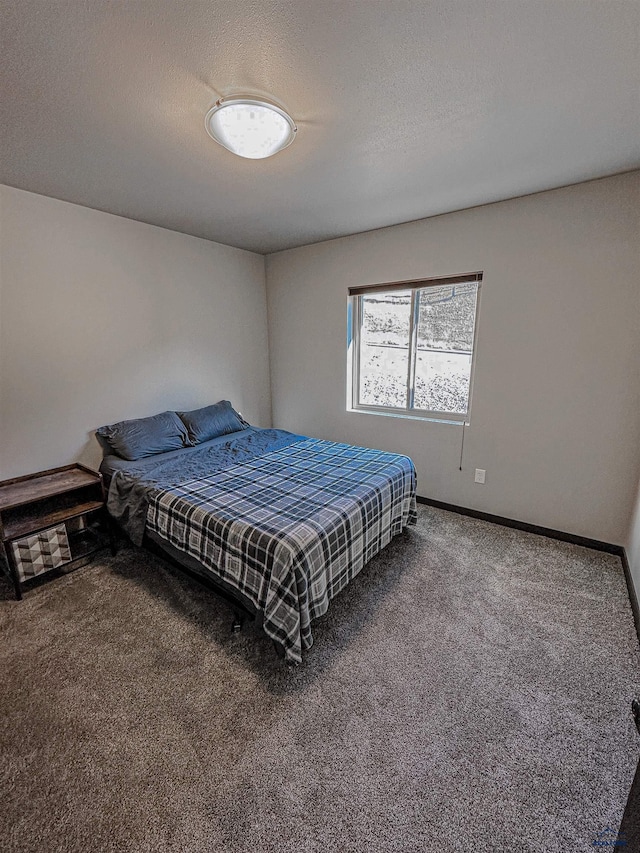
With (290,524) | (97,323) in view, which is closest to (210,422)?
(97,323)

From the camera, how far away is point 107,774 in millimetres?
1223

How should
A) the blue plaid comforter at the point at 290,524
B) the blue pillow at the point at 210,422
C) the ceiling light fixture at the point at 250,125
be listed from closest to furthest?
the ceiling light fixture at the point at 250,125 < the blue plaid comforter at the point at 290,524 < the blue pillow at the point at 210,422

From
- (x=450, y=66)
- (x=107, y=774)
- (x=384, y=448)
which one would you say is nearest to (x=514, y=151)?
(x=450, y=66)

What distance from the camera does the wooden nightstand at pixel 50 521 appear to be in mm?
2074

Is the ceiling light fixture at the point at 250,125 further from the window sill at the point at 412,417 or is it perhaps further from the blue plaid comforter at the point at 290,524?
the window sill at the point at 412,417

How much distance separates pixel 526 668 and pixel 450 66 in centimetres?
256

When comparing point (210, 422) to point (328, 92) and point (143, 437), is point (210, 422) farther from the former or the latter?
point (328, 92)

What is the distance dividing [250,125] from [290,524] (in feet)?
5.94

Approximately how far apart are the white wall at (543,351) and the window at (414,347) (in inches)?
5.2

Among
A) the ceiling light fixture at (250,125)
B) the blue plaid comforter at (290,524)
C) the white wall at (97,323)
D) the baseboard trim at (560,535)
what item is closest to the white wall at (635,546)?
the baseboard trim at (560,535)

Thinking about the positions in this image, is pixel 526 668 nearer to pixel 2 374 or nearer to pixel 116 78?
pixel 116 78

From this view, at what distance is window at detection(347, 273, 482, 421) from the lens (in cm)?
295

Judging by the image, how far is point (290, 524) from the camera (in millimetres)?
1752

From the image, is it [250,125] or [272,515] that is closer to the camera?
[250,125]
